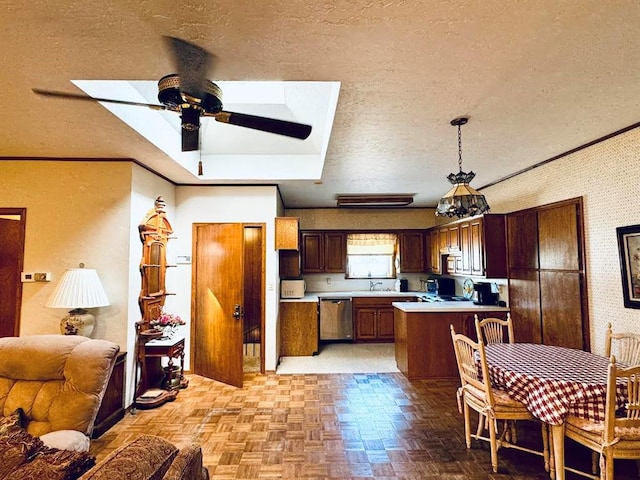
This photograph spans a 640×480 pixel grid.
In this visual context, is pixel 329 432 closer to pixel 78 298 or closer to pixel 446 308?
pixel 446 308

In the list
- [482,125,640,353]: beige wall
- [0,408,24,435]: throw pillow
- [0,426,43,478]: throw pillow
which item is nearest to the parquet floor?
[0,408,24,435]: throw pillow

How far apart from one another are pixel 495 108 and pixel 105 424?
4.12m

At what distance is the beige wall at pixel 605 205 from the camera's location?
282 cm

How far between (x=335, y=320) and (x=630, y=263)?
4367 mm

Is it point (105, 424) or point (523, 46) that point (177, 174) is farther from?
point (523, 46)

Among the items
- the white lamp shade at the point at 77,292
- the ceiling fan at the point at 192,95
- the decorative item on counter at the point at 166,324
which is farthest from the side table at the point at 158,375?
the ceiling fan at the point at 192,95

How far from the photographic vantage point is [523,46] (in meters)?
1.72

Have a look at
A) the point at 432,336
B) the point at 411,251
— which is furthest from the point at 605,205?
the point at 411,251

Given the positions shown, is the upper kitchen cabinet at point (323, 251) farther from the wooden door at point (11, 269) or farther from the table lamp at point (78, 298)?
the wooden door at point (11, 269)

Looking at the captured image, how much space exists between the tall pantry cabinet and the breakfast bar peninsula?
45 centimetres

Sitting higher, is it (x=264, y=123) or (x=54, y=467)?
(x=264, y=123)

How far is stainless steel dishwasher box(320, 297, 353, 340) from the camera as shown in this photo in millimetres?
6293

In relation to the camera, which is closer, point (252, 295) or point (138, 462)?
→ point (138, 462)

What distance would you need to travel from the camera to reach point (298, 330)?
18.1ft
